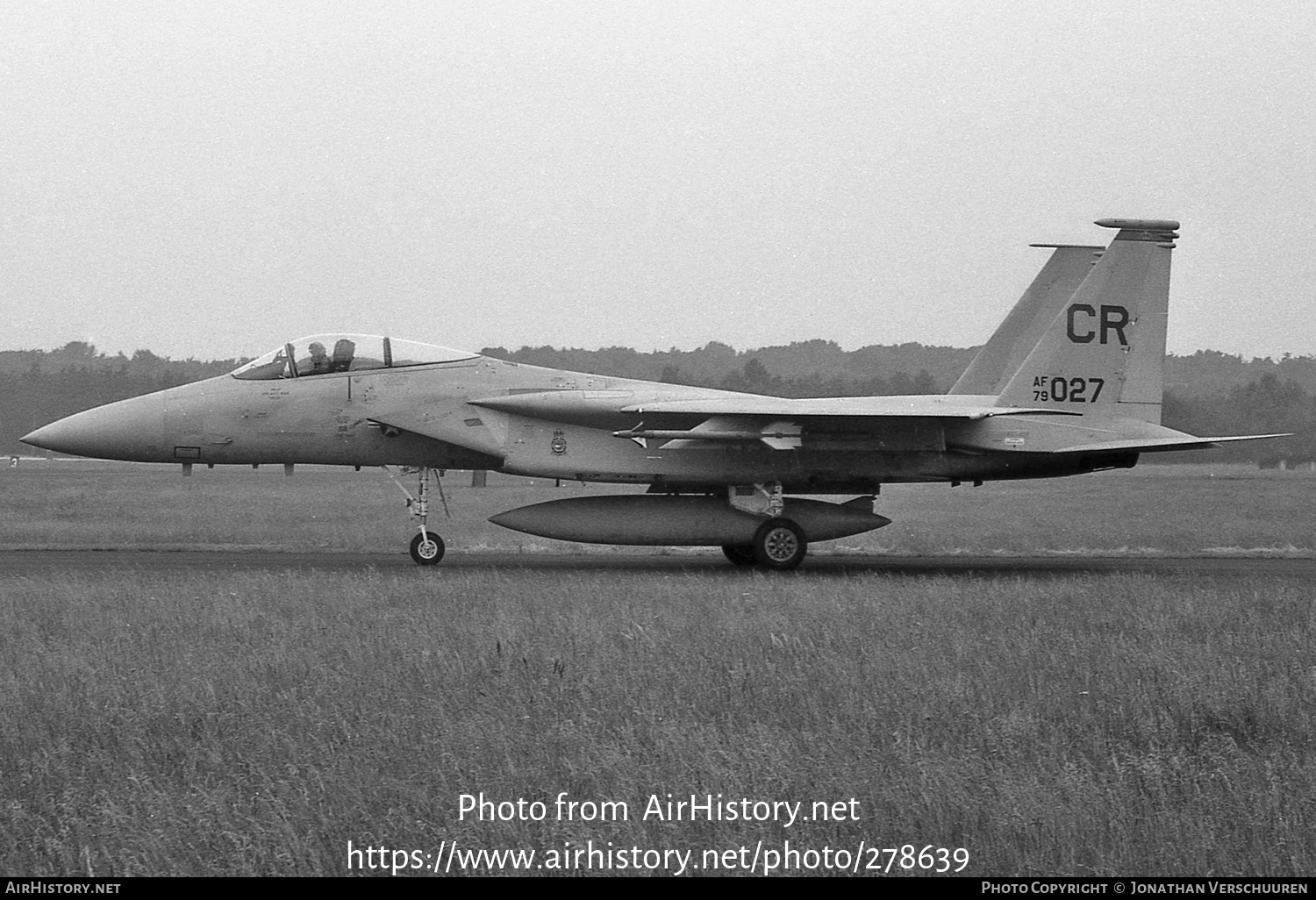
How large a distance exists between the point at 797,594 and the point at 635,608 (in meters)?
1.71

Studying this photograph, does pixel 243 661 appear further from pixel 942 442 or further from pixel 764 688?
pixel 942 442

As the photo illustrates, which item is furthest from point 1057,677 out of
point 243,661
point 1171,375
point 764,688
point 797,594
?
point 1171,375

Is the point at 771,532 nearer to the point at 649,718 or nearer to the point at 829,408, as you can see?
the point at 829,408

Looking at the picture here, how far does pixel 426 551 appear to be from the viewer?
14258 millimetres

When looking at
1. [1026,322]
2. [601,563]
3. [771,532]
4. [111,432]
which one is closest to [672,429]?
[771,532]

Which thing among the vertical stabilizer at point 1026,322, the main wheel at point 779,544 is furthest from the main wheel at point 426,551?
the vertical stabilizer at point 1026,322

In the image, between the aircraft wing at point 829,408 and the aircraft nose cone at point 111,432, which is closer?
the aircraft wing at point 829,408

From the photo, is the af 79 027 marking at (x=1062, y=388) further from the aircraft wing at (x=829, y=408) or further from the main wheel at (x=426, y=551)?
the main wheel at (x=426, y=551)

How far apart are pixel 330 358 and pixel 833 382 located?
805 inches

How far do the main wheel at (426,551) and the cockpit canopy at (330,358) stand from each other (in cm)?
201

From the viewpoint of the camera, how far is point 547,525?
13930mm

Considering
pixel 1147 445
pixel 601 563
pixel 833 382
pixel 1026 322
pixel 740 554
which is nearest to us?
pixel 1147 445

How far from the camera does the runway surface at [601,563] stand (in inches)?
547

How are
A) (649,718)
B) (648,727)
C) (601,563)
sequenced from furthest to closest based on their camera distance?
(601,563) → (649,718) → (648,727)
